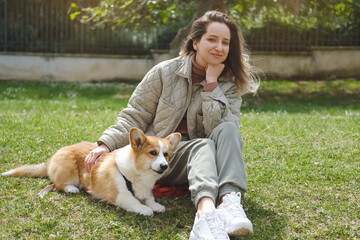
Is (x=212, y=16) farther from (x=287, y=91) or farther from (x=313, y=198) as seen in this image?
(x=287, y=91)

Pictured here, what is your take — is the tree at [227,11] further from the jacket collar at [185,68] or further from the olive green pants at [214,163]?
the olive green pants at [214,163]

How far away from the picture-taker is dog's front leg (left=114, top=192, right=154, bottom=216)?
3.32m

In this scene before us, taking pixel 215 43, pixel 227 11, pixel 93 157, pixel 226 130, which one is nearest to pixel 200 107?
pixel 226 130

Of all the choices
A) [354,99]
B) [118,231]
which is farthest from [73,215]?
[354,99]

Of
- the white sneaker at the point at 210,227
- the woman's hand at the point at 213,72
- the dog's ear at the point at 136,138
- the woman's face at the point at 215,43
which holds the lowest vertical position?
the white sneaker at the point at 210,227

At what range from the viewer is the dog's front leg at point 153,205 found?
3416 mm

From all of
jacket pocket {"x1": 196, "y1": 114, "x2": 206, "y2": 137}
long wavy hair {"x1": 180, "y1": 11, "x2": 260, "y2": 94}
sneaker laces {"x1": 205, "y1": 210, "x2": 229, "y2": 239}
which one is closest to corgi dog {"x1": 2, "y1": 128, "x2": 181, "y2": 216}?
jacket pocket {"x1": 196, "y1": 114, "x2": 206, "y2": 137}

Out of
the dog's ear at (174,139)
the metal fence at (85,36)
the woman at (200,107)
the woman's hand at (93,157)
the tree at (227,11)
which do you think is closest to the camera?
the woman at (200,107)

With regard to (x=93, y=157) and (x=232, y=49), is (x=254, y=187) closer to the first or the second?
(x=232, y=49)

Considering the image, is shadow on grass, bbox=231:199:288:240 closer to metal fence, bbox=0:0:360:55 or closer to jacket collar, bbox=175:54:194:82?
jacket collar, bbox=175:54:194:82

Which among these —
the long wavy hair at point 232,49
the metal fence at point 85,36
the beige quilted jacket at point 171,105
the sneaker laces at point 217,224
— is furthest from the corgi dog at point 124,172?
the metal fence at point 85,36

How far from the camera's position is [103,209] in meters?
3.42

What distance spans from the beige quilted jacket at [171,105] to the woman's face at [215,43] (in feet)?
0.70

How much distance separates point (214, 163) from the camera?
3197mm
